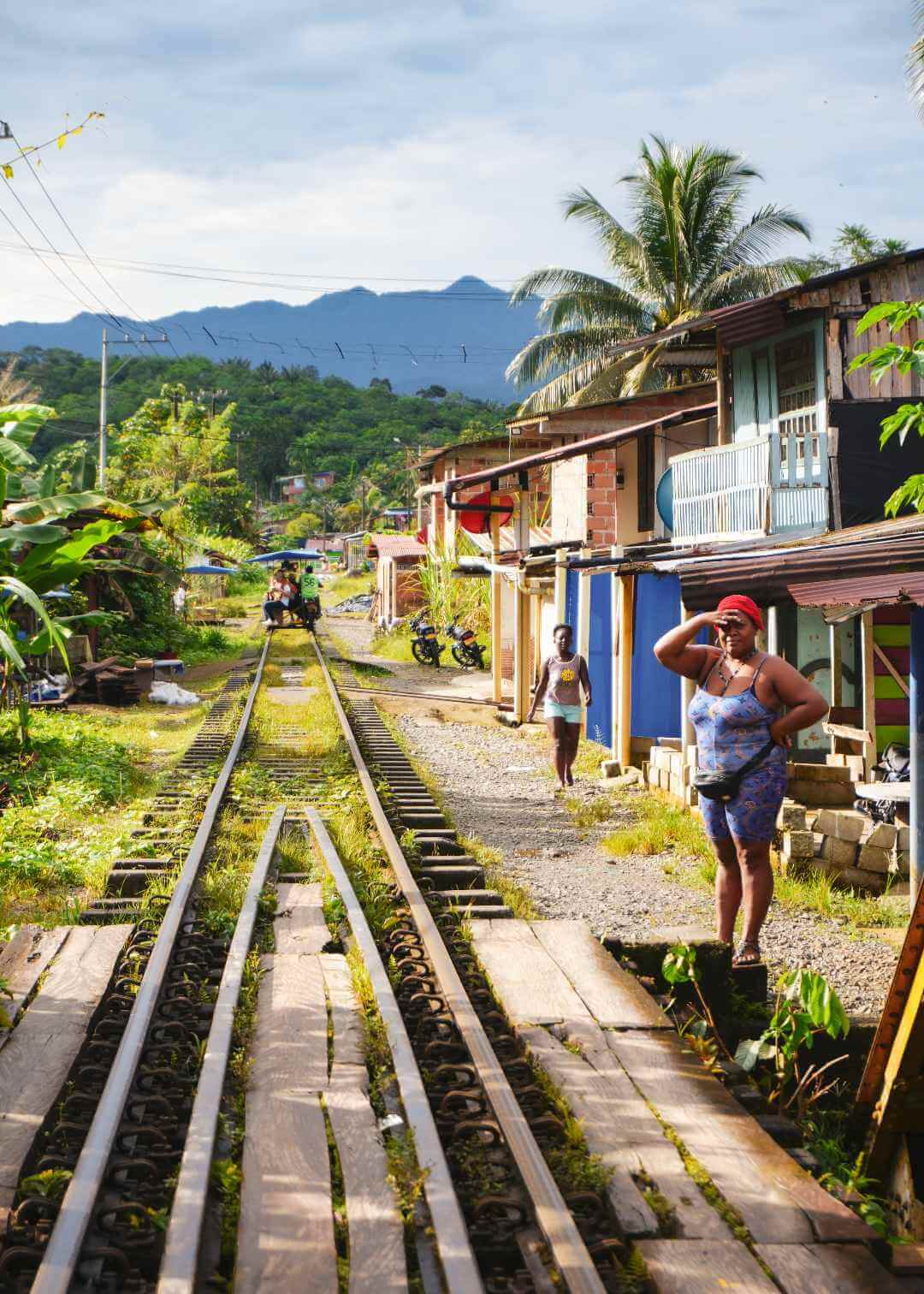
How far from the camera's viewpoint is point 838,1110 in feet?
18.2

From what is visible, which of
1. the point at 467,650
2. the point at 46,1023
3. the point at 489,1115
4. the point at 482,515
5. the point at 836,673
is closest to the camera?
the point at 489,1115

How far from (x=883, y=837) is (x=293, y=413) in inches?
4289

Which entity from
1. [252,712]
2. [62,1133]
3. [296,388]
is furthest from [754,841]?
[296,388]

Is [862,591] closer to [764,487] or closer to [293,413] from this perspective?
[764,487]

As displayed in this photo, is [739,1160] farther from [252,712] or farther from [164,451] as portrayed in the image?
[164,451]

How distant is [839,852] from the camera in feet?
29.2

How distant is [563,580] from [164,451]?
4868 cm

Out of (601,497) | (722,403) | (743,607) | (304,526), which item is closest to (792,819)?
(743,607)

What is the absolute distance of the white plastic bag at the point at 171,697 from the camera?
2031cm

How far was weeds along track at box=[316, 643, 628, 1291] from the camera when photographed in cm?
362

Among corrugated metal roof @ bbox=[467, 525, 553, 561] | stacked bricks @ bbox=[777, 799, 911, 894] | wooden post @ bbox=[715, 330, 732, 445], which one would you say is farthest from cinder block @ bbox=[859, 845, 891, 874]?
corrugated metal roof @ bbox=[467, 525, 553, 561]

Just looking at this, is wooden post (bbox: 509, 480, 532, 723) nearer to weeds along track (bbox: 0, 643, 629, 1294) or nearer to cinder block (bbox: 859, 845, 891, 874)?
weeds along track (bbox: 0, 643, 629, 1294)

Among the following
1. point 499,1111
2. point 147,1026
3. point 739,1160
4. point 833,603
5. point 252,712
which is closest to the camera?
point 739,1160

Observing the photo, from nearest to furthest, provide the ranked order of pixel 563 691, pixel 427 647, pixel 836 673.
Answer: pixel 563 691, pixel 836 673, pixel 427 647
